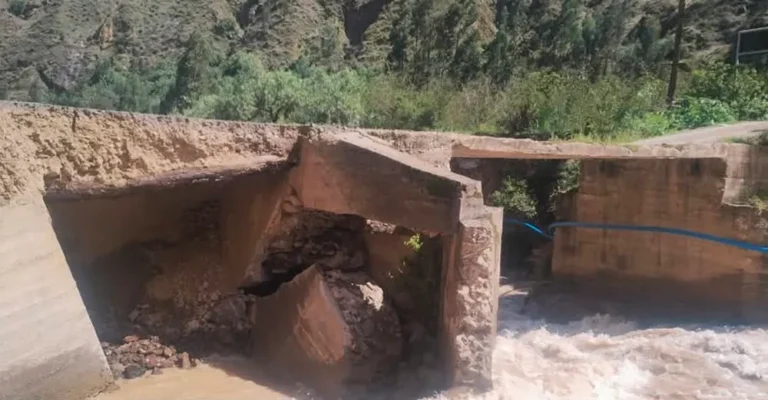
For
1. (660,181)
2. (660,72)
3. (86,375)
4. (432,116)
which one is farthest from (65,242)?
(660,72)

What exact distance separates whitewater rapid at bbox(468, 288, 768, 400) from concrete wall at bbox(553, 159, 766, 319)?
1.87ft

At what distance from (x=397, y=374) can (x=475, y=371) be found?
31.2 inches

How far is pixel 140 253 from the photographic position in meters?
6.06

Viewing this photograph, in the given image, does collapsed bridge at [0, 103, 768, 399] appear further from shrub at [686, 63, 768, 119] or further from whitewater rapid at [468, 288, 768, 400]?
shrub at [686, 63, 768, 119]

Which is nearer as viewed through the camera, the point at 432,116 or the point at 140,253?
the point at 140,253

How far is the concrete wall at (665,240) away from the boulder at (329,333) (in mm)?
4824

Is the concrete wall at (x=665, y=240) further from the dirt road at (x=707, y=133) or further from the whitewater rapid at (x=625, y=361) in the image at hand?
the dirt road at (x=707, y=133)

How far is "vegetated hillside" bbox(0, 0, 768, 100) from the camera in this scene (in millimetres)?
32094

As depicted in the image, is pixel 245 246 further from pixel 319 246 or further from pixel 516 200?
pixel 516 200

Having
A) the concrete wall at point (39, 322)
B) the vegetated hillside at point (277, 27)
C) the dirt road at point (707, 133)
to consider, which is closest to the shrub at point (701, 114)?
the dirt road at point (707, 133)

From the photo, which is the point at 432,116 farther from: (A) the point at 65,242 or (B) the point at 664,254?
(A) the point at 65,242

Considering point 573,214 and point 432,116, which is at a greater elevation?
point 432,116

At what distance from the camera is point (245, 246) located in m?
6.00

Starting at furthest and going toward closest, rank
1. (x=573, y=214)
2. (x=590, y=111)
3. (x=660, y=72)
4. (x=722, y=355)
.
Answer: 1. (x=660, y=72)
2. (x=590, y=111)
3. (x=573, y=214)
4. (x=722, y=355)
